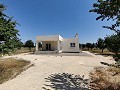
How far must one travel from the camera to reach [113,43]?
7910 millimetres

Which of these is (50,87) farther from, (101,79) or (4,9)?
(4,9)

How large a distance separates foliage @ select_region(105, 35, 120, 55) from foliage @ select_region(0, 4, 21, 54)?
7.20 metres

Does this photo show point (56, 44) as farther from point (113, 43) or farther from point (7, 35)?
point (113, 43)

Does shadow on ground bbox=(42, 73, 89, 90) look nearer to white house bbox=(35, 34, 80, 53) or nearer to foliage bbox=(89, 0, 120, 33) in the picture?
foliage bbox=(89, 0, 120, 33)

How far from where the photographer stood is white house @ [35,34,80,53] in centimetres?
3616

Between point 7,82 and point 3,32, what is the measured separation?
4.00 meters

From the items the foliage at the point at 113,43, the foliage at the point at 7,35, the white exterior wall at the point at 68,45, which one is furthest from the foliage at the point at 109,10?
the white exterior wall at the point at 68,45

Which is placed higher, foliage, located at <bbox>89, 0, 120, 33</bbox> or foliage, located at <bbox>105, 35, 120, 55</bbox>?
foliage, located at <bbox>89, 0, 120, 33</bbox>

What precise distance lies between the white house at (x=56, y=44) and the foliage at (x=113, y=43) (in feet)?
90.6

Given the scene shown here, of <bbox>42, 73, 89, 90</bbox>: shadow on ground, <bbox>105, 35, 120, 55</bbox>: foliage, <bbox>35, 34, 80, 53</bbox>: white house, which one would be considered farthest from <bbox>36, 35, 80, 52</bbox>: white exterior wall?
<bbox>105, 35, 120, 55</bbox>: foliage

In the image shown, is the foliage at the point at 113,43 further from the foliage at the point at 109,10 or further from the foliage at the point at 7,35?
the foliage at the point at 7,35

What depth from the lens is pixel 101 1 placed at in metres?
8.75

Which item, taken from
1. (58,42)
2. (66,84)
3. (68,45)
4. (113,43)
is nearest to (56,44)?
(58,42)

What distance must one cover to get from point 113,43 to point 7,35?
770cm
